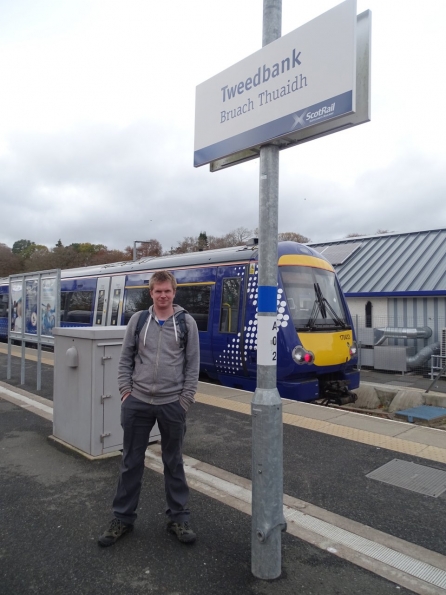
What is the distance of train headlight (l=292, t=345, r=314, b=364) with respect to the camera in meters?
8.08

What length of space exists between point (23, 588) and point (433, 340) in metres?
14.5

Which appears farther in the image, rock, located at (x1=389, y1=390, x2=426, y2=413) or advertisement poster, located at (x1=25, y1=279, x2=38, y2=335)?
rock, located at (x1=389, y1=390, x2=426, y2=413)

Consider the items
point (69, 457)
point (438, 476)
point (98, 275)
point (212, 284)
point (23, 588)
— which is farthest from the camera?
point (98, 275)

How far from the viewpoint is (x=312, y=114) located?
9.25ft

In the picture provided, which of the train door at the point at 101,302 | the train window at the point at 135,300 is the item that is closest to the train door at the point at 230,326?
the train window at the point at 135,300

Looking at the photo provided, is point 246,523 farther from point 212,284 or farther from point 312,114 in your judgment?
point 212,284

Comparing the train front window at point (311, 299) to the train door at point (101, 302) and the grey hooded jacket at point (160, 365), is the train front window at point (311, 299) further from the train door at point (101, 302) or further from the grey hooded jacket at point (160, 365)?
the train door at point (101, 302)

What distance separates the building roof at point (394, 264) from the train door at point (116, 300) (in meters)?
8.28

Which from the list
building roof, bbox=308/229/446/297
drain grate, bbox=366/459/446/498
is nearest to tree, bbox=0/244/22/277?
building roof, bbox=308/229/446/297

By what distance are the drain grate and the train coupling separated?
406 cm

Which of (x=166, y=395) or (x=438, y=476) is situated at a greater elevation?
(x=166, y=395)

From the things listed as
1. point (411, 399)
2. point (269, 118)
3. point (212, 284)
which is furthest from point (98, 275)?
point (269, 118)

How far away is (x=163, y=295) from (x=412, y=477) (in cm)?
302

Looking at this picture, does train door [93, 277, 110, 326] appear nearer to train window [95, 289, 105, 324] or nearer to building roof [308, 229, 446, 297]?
train window [95, 289, 105, 324]
